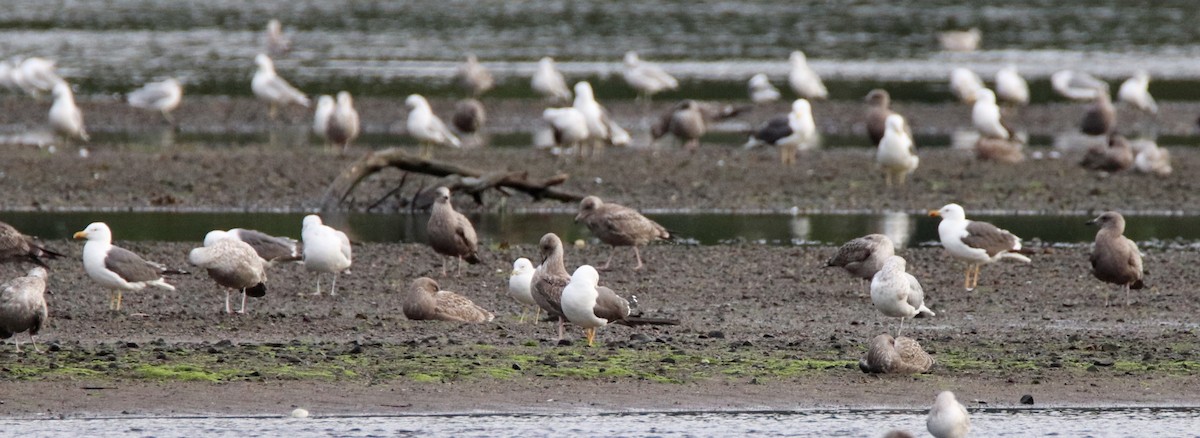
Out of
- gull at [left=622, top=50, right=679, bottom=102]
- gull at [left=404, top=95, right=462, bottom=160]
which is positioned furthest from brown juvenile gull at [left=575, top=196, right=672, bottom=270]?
gull at [left=622, top=50, right=679, bottom=102]

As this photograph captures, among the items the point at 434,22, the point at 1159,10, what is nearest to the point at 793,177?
the point at 434,22

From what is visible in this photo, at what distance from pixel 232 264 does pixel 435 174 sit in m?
7.91

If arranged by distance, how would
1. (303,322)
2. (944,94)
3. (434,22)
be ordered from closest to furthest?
1. (303,322)
2. (944,94)
3. (434,22)

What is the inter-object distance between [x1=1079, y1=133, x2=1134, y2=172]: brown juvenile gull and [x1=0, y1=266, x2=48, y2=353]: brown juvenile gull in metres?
16.0

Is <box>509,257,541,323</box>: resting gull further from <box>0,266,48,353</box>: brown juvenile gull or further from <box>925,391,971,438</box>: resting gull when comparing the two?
<box>925,391,971,438</box>: resting gull

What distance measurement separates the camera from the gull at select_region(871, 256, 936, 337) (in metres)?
12.0

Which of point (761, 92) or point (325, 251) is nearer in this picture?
point (325, 251)

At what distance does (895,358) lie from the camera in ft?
34.8

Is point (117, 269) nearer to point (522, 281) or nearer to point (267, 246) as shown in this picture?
point (267, 246)

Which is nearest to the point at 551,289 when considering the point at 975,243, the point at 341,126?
the point at 975,243

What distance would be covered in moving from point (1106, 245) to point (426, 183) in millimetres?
10141

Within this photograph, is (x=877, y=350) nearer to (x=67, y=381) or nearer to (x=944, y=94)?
(x=67, y=381)

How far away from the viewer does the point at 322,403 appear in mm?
10016

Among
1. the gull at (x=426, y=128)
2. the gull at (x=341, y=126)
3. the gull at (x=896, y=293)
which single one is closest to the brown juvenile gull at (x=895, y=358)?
the gull at (x=896, y=293)
